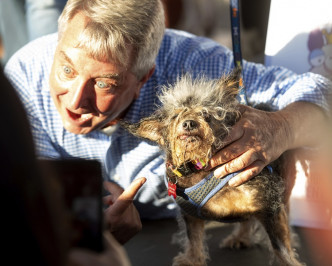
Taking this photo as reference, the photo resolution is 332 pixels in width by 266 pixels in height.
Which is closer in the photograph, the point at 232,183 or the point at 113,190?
the point at 232,183

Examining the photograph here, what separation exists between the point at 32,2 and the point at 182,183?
102 inches

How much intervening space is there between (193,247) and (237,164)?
73 centimetres

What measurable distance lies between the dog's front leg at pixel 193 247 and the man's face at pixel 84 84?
2.50 feet

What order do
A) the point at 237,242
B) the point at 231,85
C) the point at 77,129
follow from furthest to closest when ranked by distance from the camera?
the point at 237,242 < the point at 77,129 < the point at 231,85

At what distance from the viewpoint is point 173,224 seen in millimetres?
3463

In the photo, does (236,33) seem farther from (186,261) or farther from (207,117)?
(186,261)

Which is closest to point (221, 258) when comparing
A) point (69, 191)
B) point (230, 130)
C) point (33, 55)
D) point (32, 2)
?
point (230, 130)

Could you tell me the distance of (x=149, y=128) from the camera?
2.48 m

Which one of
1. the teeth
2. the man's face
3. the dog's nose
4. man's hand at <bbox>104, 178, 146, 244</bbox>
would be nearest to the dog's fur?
the dog's nose

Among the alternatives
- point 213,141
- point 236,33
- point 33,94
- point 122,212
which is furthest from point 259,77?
point 33,94

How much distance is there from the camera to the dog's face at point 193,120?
7.66 feet

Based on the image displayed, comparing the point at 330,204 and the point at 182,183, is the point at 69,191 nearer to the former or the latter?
the point at 182,183

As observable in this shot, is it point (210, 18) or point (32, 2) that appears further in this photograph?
point (210, 18)

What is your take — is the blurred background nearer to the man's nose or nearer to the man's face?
the man's face
